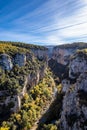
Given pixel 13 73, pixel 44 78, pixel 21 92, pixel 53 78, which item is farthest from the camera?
pixel 53 78

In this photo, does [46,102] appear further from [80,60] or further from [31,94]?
[80,60]

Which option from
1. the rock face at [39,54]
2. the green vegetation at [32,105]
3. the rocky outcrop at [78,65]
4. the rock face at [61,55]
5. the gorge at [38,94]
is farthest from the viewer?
the rock face at [61,55]

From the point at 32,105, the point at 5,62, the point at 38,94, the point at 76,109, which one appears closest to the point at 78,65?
the point at 32,105

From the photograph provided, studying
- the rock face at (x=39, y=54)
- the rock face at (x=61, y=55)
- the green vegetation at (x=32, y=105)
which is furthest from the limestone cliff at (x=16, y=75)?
the rock face at (x=61, y=55)

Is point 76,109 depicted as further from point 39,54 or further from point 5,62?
point 39,54

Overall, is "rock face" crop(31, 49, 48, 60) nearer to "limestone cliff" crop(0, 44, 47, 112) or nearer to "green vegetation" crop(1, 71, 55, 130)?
"limestone cliff" crop(0, 44, 47, 112)

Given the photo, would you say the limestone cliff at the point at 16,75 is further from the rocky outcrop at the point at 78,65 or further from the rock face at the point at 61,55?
the rock face at the point at 61,55

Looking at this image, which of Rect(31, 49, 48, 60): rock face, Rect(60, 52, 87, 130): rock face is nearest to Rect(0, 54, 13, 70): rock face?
Rect(60, 52, 87, 130): rock face

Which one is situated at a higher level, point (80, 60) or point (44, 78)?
point (80, 60)

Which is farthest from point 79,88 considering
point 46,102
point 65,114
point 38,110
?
point 46,102
